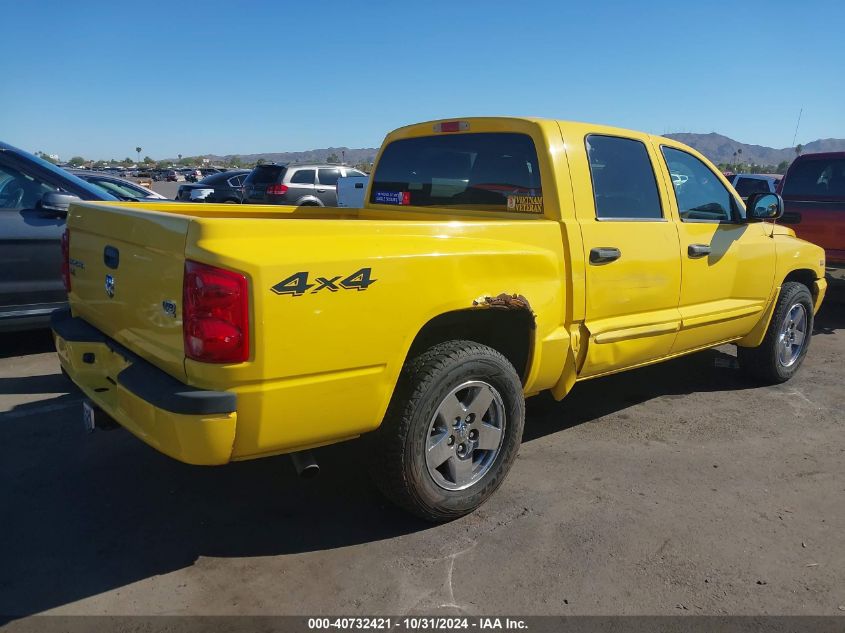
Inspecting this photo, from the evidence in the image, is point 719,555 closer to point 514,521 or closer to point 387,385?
point 514,521

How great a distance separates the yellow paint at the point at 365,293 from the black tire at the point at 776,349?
1160 millimetres

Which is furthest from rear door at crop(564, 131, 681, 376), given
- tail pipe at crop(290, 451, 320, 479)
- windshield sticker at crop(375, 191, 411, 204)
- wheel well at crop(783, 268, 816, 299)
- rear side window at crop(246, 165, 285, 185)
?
rear side window at crop(246, 165, 285, 185)

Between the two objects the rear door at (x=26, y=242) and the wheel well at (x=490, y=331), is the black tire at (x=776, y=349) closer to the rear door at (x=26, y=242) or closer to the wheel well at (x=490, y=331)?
the wheel well at (x=490, y=331)

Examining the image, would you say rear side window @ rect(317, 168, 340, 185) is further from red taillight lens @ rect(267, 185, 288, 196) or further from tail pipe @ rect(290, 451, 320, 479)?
tail pipe @ rect(290, 451, 320, 479)

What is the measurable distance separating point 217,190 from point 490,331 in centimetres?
2001

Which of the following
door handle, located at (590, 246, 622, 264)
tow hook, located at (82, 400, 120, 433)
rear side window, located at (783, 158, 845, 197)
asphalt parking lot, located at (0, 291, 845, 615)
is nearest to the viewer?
asphalt parking lot, located at (0, 291, 845, 615)

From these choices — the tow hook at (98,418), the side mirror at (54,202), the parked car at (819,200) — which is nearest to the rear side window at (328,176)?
the parked car at (819,200)

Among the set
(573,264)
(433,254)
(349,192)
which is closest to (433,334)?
(433,254)

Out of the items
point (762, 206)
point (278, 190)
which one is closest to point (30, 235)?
point (762, 206)

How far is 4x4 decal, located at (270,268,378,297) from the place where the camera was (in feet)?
8.33

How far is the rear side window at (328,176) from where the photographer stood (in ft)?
60.5

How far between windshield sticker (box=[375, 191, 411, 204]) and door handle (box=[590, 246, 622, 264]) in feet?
4.53

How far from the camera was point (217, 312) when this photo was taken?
2490 millimetres

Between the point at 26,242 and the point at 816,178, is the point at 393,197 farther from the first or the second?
the point at 816,178
